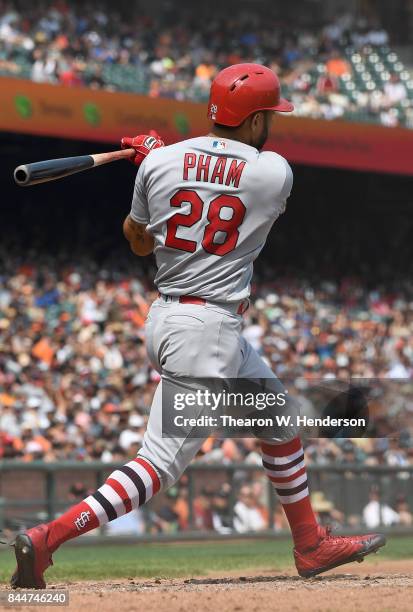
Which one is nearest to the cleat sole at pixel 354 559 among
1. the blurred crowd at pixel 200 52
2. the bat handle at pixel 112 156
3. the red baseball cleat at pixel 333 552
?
the red baseball cleat at pixel 333 552

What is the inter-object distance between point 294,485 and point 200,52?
16449 millimetres

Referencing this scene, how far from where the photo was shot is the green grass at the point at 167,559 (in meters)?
6.54

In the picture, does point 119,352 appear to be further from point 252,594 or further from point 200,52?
point 252,594

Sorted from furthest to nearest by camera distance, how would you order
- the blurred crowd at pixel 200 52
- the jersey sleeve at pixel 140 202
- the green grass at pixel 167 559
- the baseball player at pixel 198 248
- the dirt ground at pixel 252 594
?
the blurred crowd at pixel 200 52 < the green grass at pixel 167 559 < the jersey sleeve at pixel 140 202 < the baseball player at pixel 198 248 < the dirt ground at pixel 252 594

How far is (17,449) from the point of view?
12.2 m

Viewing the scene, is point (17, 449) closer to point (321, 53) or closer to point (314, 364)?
point (314, 364)

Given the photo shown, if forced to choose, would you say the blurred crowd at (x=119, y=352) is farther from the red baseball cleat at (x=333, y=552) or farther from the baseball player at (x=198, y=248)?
the baseball player at (x=198, y=248)

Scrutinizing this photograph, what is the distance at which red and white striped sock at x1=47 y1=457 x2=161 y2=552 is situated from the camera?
15.0ft

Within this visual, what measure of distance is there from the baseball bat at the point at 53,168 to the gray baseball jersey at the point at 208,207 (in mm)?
295

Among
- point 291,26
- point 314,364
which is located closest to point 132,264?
point 314,364

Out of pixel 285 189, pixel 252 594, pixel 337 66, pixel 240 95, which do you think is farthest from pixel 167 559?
pixel 337 66

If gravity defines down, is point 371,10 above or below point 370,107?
above

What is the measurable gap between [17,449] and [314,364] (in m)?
5.72

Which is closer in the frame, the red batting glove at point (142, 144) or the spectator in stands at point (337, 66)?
the red batting glove at point (142, 144)
